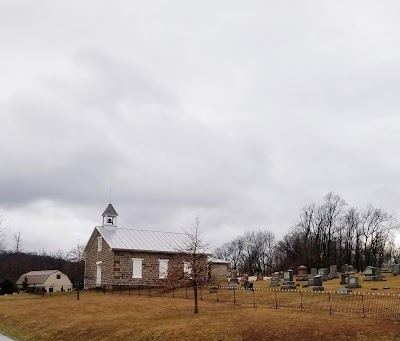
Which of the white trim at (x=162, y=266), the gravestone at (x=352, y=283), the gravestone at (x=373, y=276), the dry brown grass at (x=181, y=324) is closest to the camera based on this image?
the dry brown grass at (x=181, y=324)

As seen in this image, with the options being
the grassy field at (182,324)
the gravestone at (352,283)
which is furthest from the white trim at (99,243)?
the gravestone at (352,283)

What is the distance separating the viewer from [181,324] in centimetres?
2141

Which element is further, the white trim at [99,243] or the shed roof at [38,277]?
the shed roof at [38,277]

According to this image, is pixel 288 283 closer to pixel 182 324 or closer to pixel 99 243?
pixel 182 324

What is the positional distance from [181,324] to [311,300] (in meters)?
10.3

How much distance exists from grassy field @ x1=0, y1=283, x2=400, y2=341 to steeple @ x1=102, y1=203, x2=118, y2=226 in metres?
20.6

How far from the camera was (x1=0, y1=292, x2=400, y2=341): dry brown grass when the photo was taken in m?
17.7

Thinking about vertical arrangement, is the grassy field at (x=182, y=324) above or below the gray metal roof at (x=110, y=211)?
below

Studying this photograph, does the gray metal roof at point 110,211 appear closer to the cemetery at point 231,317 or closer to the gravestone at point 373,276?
the cemetery at point 231,317

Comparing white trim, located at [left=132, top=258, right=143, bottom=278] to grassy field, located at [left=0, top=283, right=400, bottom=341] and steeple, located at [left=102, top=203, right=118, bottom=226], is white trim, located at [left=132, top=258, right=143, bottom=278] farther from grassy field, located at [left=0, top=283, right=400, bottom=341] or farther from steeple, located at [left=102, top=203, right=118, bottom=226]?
grassy field, located at [left=0, top=283, right=400, bottom=341]

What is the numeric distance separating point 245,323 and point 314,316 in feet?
10.7

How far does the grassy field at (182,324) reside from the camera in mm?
17703

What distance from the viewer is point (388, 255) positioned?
282 ft

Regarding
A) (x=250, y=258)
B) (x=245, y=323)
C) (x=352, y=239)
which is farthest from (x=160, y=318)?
(x=250, y=258)
